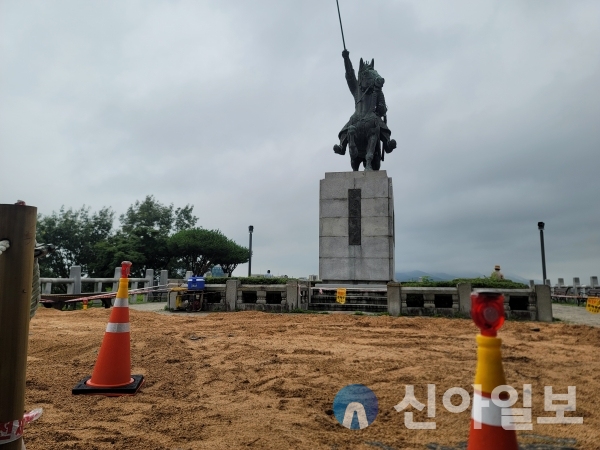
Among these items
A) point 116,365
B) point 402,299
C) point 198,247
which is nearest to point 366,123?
point 402,299

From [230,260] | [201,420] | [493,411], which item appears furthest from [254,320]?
[230,260]

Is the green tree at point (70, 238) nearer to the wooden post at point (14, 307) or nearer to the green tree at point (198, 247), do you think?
the green tree at point (198, 247)

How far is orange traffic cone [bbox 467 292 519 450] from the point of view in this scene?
162cm

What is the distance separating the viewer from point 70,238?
116 feet

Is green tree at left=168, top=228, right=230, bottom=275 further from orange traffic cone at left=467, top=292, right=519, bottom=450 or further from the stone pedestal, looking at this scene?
orange traffic cone at left=467, top=292, right=519, bottom=450

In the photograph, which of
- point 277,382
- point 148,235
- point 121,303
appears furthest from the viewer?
point 148,235

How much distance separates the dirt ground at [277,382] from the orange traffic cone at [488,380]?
1242 millimetres

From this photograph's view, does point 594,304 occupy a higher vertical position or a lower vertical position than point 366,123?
lower

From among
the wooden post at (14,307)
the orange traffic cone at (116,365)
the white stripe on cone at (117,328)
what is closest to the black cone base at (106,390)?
the orange traffic cone at (116,365)

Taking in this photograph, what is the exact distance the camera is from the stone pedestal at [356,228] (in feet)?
47.3

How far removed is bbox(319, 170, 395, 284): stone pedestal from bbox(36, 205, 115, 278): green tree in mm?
26759

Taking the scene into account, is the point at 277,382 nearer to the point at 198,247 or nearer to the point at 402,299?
the point at 402,299

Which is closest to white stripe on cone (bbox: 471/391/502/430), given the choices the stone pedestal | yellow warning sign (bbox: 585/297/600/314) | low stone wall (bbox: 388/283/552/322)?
low stone wall (bbox: 388/283/552/322)

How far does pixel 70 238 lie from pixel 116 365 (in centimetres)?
3605
